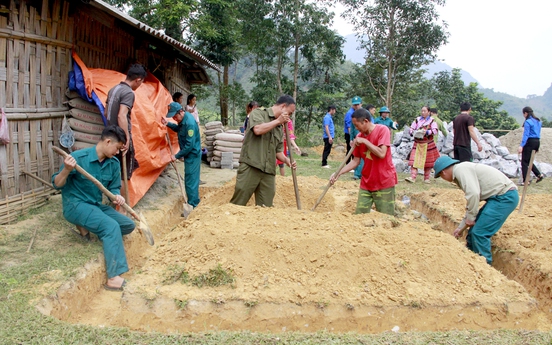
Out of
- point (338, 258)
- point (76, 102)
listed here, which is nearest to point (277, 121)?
point (338, 258)

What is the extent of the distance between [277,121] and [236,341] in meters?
2.54

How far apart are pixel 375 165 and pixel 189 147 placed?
110 inches

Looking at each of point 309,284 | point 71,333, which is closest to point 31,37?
point 71,333

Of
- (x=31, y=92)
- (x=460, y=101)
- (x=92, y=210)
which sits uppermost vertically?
(x=460, y=101)

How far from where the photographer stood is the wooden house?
455 centimetres

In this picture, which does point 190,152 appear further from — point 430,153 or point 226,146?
point 430,153

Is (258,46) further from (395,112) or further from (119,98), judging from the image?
(119,98)

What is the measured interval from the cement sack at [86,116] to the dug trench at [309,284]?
241 cm

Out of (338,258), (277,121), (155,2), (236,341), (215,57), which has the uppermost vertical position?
(155,2)

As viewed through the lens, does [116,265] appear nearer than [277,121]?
Yes

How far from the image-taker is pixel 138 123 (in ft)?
18.3

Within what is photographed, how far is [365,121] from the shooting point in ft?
15.7

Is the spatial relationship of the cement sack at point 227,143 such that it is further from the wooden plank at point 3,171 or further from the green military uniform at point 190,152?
the wooden plank at point 3,171

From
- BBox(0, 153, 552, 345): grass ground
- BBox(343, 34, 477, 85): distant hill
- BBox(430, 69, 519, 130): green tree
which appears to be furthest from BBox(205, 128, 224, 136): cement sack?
BBox(430, 69, 519, 130): green tree
